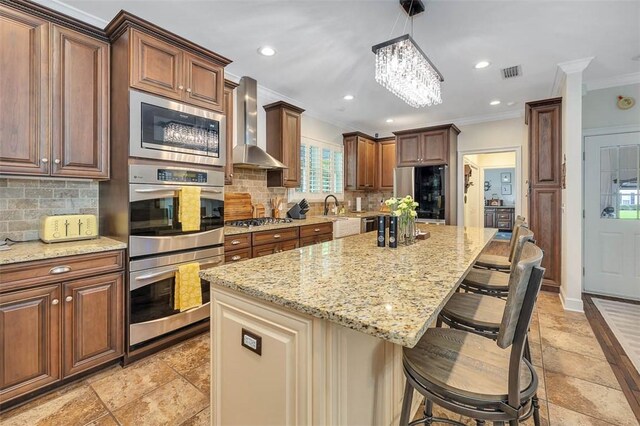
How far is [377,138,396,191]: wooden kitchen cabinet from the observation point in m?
5.95

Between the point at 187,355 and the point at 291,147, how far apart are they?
280 centimetres

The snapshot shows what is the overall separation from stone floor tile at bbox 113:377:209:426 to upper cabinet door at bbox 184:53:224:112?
2.14 metres

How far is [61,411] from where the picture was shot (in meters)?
1.70

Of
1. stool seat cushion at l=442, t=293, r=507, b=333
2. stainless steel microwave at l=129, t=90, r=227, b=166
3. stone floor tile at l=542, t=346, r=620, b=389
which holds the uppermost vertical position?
Answer: stainless steel microwave at l=129, t=90, r=227, b=166

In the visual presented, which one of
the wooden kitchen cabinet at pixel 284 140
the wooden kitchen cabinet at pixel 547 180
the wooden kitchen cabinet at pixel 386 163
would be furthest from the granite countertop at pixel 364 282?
the wooden kitchen cabinet at pixel 386 163

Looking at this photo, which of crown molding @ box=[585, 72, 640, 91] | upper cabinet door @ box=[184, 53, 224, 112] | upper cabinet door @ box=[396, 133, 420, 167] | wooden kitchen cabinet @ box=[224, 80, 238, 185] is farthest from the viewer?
upper cabinet door @ box=[396, 133, 420, 167]

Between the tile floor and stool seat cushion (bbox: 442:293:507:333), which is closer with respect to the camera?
stool seat cushion (bbox: 442:293:507:333)

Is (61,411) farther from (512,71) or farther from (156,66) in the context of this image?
(512,71)

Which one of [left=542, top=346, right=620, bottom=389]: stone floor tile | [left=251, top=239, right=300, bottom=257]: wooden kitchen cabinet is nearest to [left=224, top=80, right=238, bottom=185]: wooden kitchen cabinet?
[left=251, top=239, right=300, bottom=257]: wooden kitchen cabinet

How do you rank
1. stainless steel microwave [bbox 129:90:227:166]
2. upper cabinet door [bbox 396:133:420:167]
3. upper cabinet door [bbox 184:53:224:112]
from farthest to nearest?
upper cabinet door [bbox 396:133:420:167], upper cabinet door [bbox 184:53:224:112], stainless steel microwave [bbox 129:90:227:166]

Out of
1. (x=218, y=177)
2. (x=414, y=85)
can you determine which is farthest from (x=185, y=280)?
(x=414, y=85)

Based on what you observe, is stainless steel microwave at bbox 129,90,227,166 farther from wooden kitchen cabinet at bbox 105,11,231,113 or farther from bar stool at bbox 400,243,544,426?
bar stool at bbox 400,243,544,426

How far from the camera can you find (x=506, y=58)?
122 inches

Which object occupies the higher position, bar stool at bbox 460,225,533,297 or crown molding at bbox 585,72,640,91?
crown molding at bbox 585,72,640,91
